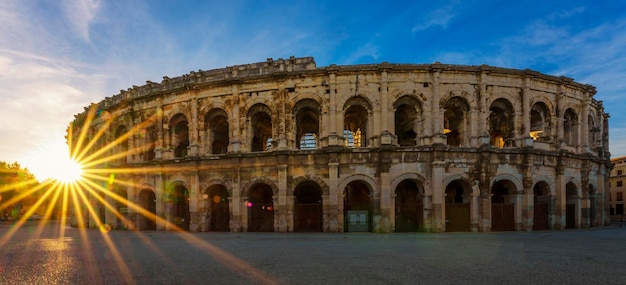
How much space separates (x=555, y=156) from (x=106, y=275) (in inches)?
943

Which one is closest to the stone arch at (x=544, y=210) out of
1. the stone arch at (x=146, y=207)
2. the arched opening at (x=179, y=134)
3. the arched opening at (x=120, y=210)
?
the arched opening at (x=179, y=134)

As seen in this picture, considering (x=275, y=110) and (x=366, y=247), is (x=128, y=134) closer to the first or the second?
(x=275, y=110)

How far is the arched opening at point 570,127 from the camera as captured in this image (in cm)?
2233

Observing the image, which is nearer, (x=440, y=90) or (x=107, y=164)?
(x=440, y=90)

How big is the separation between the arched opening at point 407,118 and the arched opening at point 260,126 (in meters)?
8.37

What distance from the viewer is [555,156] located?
20656 millimetres

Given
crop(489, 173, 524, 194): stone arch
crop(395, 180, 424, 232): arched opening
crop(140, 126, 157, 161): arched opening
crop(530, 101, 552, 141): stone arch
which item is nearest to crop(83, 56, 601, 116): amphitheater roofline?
crop(530, 101, 552, 141): stone arch

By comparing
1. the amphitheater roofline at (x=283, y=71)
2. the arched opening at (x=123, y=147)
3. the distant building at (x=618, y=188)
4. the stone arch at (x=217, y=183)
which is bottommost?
the distant building at (x=618, y=188)

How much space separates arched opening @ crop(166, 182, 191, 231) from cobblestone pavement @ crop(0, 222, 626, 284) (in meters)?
8.98

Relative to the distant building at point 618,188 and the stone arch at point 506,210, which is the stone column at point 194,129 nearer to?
the stone arch at point 506,210

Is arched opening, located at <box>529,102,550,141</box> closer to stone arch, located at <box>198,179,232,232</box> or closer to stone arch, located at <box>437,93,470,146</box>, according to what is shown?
stone arch, located at <box>437,93,470,146</box>

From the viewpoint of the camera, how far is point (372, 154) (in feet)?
62.4

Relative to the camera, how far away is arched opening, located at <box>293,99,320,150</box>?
20391 mm

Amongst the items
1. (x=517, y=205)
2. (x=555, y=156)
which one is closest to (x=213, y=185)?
(x=517, y=205)
